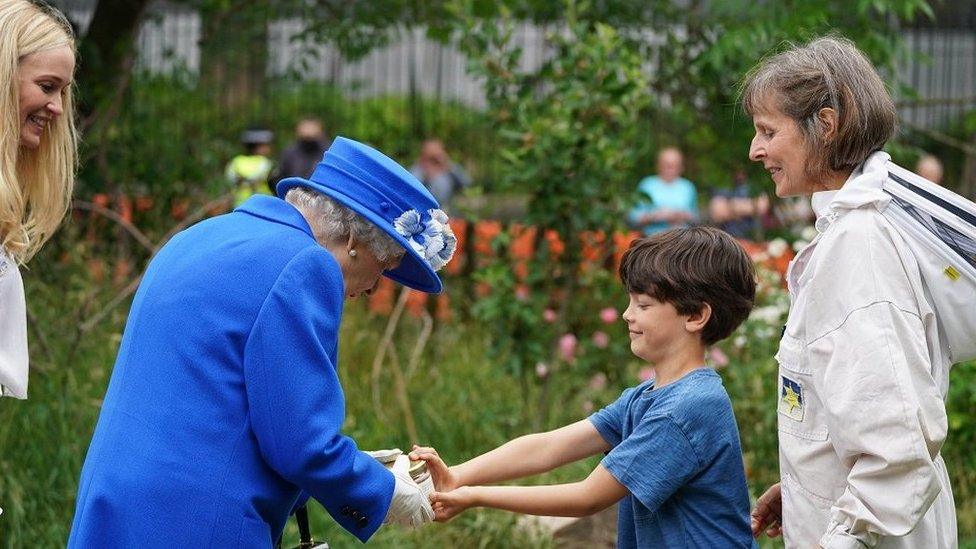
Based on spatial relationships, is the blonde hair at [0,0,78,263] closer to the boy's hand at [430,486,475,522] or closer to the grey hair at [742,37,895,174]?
the boy's hand at [430,486,475,522]

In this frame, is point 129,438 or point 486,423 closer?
point 129,438

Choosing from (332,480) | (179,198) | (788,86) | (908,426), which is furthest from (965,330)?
(179,198)

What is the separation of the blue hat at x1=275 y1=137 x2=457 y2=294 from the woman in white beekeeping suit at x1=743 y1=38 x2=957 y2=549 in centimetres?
70

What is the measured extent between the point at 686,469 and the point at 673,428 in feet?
0.30

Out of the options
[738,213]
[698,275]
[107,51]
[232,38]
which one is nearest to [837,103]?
[698,275]

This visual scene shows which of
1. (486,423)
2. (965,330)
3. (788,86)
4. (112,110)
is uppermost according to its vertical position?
(788,86)

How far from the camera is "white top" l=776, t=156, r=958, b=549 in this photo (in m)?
2.44

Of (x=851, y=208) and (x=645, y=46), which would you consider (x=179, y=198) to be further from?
(x=851, y=208)

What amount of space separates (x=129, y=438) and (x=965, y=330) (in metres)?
1.65

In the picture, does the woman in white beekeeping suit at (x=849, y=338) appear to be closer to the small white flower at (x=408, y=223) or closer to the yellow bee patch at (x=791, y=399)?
the yellow bee patch at (x=791, y=399)

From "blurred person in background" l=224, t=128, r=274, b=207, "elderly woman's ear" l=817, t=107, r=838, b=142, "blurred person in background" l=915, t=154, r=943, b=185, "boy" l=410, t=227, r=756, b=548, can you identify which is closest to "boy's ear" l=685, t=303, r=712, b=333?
"boy" l=410, t=227, r=756, b=548

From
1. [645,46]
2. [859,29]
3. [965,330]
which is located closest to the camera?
[965,330]

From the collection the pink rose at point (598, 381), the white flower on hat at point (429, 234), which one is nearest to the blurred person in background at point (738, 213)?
the pink rose at point (598, 381)

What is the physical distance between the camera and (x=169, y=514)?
249cm
